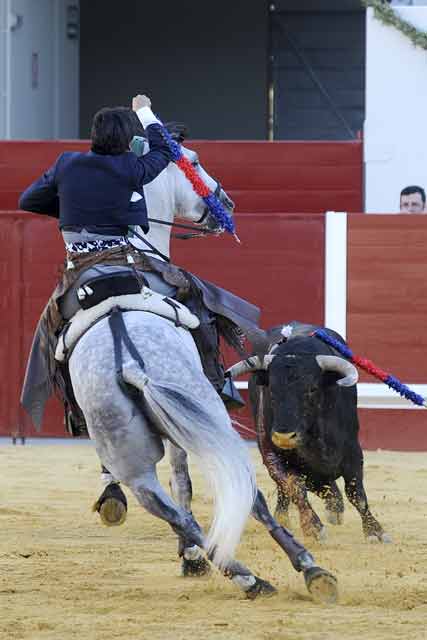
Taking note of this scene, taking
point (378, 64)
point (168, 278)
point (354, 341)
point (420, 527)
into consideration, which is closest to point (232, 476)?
point (168, 278)

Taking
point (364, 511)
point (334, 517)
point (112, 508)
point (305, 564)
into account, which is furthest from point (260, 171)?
point (305, 564)

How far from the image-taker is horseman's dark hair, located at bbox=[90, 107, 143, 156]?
17.7ft

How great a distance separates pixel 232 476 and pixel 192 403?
261mm

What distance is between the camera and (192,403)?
4949 millimetres

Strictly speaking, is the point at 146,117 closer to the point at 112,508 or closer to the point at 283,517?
the point at 112,508

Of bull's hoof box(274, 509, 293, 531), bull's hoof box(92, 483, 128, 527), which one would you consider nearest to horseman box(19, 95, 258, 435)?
bull's hoof box(92, 483, 128, 527)

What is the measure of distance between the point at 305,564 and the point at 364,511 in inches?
Result: 62.1

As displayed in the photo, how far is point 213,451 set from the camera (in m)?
4.89

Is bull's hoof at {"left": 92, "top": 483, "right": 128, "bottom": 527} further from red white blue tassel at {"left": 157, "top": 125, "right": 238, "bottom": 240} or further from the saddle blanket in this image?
red white blue tassel at {"left": 157, "top": 125, "right": 238, "bottom": 240}

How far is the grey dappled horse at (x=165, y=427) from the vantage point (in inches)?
192

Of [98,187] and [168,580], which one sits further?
[168,580]

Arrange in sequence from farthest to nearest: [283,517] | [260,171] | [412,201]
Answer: [260,171]
[412,201]
[283,517]

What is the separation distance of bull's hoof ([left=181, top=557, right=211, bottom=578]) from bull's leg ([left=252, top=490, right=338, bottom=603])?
0.51 meters

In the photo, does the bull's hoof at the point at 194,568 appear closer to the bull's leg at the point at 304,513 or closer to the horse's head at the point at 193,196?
the bull's leg at the point at 304,513
